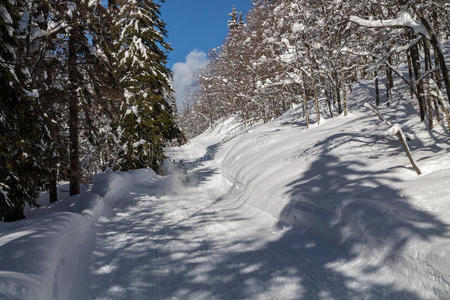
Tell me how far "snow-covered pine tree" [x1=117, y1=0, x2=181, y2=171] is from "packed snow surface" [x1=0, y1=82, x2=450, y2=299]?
22.3ft

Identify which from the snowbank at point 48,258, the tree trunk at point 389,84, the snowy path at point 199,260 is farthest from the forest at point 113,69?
the snowy path at point 199,260

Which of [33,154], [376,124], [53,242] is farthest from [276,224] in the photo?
[376,124]

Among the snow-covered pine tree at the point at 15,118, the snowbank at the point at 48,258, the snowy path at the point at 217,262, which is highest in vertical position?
the snow-covered pine tree at the point at 15,118

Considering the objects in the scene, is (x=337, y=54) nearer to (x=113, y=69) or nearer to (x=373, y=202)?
(x=373, y=202)

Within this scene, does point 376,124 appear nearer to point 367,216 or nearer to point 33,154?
point 367,216

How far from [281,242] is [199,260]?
1.56 meters

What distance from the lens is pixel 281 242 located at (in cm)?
488

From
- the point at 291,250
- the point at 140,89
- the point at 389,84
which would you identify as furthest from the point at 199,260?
the point at 389,84

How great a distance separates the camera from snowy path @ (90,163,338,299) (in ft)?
11.1

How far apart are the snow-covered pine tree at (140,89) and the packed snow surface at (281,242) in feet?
22.3

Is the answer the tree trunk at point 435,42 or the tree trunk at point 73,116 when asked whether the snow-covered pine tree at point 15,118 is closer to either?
the tree trunk at point 73,116

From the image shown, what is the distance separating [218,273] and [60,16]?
8.32 metres

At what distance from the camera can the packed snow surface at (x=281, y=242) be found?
3219 millimetres

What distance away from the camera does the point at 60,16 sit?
25.4 ft
